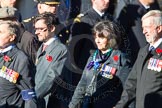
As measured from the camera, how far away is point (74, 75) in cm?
800

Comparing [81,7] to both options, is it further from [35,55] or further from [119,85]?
[119,85]

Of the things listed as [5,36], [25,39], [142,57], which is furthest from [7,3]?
[142,57]

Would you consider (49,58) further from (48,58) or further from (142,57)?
(142,57)

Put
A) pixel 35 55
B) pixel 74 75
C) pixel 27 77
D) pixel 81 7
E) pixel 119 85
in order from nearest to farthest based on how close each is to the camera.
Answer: pixel 27 77, pixel 119 85, pixel 35 55, pixel 74 75, pixel 81 7

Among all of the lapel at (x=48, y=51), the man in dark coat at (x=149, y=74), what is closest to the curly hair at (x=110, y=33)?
the man in dark coat at (x=149, y=74)

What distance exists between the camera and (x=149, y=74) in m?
5.95

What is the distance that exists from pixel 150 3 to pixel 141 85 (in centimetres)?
249

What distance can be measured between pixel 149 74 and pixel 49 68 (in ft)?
4.45

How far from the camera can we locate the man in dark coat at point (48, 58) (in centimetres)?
667

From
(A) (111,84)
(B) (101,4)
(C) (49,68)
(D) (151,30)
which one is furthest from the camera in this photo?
(B) (101,4)

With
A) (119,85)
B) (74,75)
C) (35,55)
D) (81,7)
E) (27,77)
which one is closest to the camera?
(27,77)

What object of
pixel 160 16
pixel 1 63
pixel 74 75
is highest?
pixel 160 16

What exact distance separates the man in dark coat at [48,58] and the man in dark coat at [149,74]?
0.95 metres

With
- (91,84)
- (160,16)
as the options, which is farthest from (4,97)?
(160,16)
